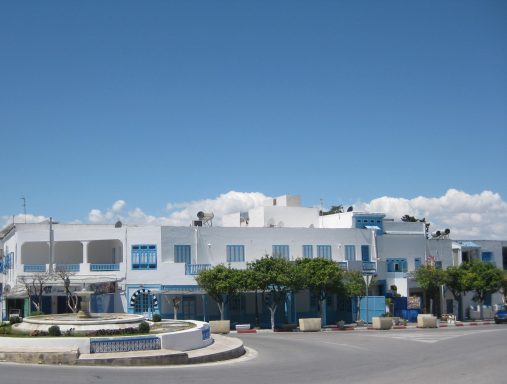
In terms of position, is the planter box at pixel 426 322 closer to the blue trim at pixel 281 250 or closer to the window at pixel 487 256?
the blue trim at pixel 281 250

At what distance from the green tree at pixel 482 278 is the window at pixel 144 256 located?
942 inches

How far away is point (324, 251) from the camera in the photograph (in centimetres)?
5366

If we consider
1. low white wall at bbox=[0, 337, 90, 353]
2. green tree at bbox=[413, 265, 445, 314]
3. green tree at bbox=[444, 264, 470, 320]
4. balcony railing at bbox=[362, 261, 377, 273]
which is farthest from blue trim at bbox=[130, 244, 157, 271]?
green tree at bbox=[444, 264, 470, 320]

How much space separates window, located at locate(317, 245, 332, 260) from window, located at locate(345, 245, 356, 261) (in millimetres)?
1562

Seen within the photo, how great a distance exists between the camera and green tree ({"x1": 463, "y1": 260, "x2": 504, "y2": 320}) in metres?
53.6

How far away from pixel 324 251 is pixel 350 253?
7.87 feet

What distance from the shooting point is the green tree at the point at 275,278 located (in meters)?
44.8

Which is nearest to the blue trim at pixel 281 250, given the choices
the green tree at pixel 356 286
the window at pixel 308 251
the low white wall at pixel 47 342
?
the window at pixel 308 251

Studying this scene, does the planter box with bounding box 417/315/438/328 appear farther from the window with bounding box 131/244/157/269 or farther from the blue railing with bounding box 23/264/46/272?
the blue railing with bounding box 23/264/46/272

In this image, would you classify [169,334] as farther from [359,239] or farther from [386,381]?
[359,239]

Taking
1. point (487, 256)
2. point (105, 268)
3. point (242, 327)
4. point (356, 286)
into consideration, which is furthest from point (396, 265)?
point (105, 268)

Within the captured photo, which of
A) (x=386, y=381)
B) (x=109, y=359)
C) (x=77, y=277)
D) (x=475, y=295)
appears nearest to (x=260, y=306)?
(x=77, y=277)

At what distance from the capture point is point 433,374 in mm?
20891

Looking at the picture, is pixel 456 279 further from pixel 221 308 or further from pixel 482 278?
pixel 221 308
